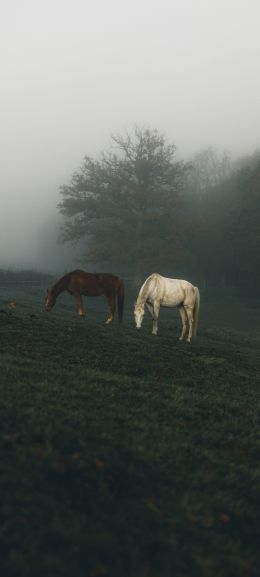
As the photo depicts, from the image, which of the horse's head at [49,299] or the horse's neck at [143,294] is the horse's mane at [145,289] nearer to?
the horse's neck at [143,294]

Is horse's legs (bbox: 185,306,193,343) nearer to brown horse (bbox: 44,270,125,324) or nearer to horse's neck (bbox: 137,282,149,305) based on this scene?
horse's neck (bbox: 137,282,149,305)

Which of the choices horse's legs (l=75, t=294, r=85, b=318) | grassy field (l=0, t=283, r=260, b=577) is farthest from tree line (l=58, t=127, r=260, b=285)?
grassy field (l=0, t=283, r=260, b=577)

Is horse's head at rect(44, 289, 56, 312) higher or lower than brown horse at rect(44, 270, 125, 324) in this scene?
lower

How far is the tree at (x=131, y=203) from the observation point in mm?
45594

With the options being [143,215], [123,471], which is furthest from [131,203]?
[123,471]

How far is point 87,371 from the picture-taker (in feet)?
37.1

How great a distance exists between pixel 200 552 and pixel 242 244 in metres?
48.6

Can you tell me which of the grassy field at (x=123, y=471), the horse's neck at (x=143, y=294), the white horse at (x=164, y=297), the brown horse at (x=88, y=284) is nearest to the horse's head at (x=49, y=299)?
the brown horse at (x=88, y=284)

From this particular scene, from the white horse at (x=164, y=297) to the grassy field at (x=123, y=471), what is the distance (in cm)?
612

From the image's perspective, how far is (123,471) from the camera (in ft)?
21.3

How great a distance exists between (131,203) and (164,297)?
30.3 meters

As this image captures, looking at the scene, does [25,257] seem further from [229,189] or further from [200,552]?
[200,552]

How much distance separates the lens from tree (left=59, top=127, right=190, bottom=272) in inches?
1795

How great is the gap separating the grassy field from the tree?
33.4 meters
